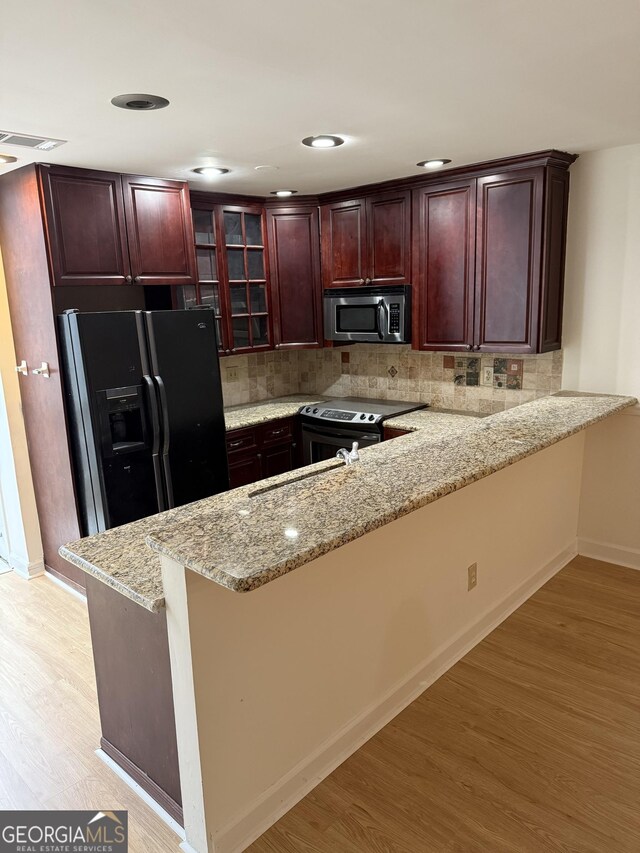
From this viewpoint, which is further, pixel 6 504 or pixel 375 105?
pixel 6 504

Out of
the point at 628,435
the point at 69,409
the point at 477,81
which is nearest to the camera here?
the point at 477,81

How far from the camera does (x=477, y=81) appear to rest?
210 centimetres

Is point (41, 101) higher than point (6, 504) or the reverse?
higher

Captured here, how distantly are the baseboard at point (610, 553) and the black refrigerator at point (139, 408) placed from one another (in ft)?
7.88

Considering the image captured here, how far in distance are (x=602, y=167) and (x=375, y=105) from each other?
1721 mm

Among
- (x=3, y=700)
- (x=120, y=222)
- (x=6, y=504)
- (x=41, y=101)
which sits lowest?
(x=3, y=700)

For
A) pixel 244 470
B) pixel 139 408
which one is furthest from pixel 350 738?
pixel 244 470

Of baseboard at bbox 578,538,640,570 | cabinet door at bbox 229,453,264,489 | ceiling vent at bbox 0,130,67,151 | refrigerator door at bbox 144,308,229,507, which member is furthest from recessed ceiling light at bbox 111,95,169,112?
baseboard at bbox 578,538,640,570

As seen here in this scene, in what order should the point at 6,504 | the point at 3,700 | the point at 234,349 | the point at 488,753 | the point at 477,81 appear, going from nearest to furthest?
1. the point at 477,81
2. the point at 488,753
3. the point at 3,700
4. the point at 6,504
5. the point at 234,349

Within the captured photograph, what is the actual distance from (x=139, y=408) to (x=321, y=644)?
1.78 m

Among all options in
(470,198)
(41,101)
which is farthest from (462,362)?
(41,101)

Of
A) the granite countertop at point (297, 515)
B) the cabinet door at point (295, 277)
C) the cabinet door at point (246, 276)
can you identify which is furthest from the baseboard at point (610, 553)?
the cabinet door at point (246, 276)

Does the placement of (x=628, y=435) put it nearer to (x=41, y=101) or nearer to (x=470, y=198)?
(x=470, y=198)

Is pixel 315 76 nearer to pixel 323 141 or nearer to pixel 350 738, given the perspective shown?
pixel 323 141
